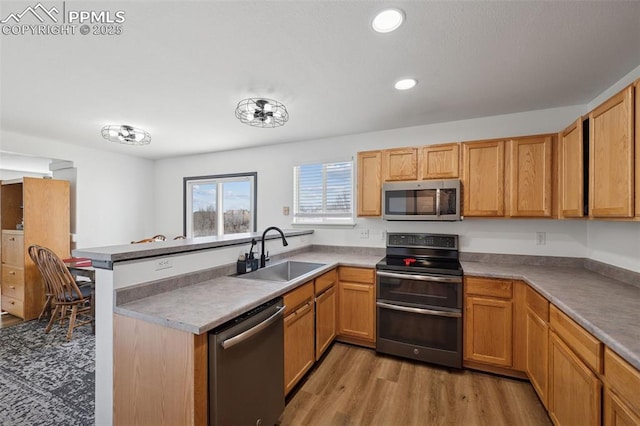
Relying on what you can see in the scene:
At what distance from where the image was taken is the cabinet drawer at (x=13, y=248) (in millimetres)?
3563

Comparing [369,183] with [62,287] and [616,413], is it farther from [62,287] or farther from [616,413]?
[62,287]

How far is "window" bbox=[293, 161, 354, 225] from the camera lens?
350cm

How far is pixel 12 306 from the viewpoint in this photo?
3.62 metres

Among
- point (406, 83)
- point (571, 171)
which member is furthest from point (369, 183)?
point (571, 171)

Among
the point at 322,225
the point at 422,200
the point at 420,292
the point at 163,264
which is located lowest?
the point at 420,292

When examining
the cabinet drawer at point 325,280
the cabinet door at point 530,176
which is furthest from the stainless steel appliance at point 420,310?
the cabinet door at point 530,176

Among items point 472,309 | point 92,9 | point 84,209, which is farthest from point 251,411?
point 84,209

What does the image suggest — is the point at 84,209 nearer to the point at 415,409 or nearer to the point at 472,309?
the point at 415,409

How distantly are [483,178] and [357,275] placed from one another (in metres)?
1.58

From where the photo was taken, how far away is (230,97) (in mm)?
2398

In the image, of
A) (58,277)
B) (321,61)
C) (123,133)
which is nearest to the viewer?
(321,61)

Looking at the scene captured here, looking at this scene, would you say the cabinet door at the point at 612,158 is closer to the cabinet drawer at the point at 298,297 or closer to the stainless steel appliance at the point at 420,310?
the stainless steel appliance at the point at 420,310

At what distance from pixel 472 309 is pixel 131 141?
417cm

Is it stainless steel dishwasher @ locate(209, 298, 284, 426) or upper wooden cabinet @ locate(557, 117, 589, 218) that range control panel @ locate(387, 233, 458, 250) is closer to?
upper wooden cabinet @ locate(557, 117, 589, 218)
